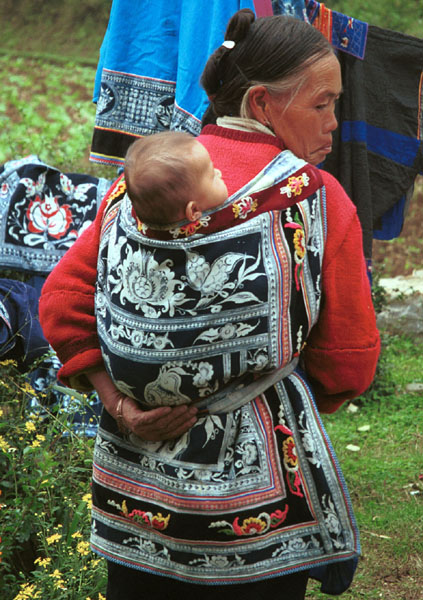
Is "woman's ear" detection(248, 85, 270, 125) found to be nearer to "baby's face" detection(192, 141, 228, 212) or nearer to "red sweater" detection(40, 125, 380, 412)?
"red sweater" detection(40, 125, 380, 412)

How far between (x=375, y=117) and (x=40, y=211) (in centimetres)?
198

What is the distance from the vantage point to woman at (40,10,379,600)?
1.61 meters

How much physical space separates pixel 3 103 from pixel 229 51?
938cm

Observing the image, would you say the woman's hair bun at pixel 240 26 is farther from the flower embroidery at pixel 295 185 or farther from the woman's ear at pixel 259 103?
the flower embroidery at pixel 295 185

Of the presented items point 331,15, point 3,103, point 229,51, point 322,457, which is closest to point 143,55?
point 331,15

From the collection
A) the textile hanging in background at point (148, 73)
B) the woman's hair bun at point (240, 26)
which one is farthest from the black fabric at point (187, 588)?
the textile hanging in background at point (148, 73)

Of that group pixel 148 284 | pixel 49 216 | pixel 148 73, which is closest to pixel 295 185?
pixel 148 284

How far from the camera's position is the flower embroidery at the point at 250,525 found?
5.43ft

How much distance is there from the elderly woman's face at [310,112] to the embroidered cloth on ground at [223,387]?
9 centimetres

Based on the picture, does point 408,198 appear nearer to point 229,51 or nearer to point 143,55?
point 143,55

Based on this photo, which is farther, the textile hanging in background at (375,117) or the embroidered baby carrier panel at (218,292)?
the textile hanging in background at (375,117)

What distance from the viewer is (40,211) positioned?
4.42 meters

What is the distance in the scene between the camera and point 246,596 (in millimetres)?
1723

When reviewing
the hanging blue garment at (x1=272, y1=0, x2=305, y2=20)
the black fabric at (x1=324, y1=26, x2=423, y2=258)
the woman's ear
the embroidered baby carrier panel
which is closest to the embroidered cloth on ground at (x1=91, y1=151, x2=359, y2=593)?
the embroidered baby carrier panel
